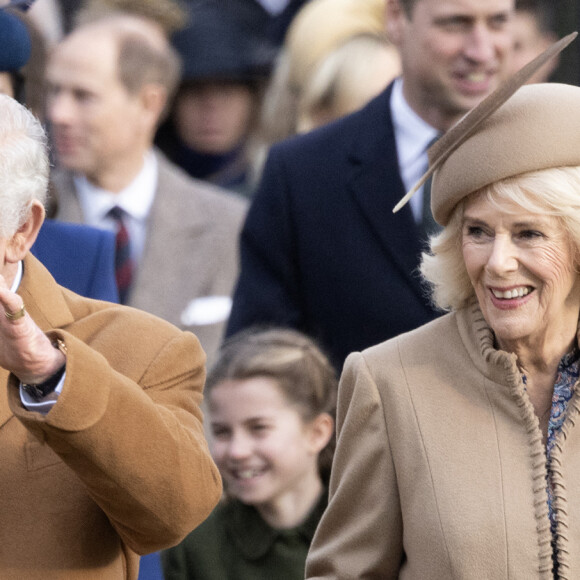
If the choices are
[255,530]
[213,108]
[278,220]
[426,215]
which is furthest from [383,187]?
[213,108]

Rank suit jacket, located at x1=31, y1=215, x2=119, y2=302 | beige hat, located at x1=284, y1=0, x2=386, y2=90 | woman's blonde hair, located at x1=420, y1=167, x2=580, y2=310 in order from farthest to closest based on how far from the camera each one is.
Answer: beige hat, located at x1=284, y1=0, x2=386, y2=90, suit jacket, located at x1=31, y1=215, x2=119, y2=302, woman's blonde hair, located at x1=420, y1=167, x2=580, y2=310

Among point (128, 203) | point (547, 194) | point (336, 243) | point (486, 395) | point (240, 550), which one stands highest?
point (547, 194)

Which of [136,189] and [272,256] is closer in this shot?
[272,256]

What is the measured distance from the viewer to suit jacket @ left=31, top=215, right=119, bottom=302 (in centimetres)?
372

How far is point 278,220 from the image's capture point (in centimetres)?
472

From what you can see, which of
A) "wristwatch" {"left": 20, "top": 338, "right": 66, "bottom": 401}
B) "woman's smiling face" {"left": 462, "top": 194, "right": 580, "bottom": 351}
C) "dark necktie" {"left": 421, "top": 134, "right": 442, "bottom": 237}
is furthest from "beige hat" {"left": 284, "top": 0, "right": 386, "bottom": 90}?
"wristwatch" {"left": 20, "top": 338, "right": 66, "bottom": 401}

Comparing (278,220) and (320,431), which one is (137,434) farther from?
(278,220)

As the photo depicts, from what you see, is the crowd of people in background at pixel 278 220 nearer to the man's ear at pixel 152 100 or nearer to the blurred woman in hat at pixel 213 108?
the man's ear at pixel 152 100

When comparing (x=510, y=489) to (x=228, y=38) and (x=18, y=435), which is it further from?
(x=228, y=38)

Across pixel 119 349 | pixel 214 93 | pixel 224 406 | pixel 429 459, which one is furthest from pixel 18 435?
pixel 214 93

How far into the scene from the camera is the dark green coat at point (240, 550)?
4.37m

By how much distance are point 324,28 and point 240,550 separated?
296cm

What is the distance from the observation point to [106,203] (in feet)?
18.7

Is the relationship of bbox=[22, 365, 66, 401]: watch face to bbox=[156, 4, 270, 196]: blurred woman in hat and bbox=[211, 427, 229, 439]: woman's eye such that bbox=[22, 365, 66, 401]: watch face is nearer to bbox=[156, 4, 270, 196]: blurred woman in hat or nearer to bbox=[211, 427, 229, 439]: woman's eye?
bbox=[211, 427, 229, 439]: woman's eye
